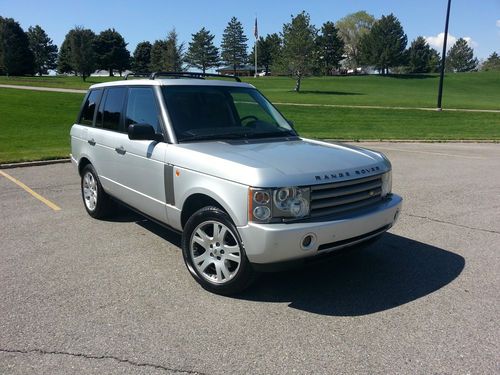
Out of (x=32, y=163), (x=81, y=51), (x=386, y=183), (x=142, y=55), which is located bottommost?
(x=32, y=163)

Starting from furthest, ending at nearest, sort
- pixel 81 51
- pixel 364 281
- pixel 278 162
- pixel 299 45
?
pixel 81 51, pixel 299 45, pixel 364 281, pixel 278 162

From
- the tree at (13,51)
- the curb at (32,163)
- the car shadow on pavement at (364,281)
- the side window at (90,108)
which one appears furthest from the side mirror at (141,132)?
the tree at (13,51)

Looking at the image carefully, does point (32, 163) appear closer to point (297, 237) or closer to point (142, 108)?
point (142, 108)

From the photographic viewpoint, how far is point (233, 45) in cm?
11831

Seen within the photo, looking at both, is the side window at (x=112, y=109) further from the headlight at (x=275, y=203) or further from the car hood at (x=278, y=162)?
the headlight at (x=275, y=203)

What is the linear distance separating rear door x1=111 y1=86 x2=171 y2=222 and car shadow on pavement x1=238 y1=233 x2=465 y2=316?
1.40 metres

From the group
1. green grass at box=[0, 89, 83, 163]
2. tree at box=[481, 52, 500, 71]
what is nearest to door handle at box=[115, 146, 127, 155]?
green grass at box=[0, 89, 83, 163]

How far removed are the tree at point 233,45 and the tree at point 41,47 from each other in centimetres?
4125

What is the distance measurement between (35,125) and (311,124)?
41.7 ft

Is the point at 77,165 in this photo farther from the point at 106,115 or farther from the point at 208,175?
the point at 208,175

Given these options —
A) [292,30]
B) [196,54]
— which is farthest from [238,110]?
[196,54]

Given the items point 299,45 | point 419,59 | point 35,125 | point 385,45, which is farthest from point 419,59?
point 35,125

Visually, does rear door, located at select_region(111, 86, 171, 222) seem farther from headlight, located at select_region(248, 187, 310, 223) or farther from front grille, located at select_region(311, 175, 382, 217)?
front grille, located at select_region(311, 175, 382, 217)

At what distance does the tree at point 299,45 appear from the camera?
54719 millimetres
